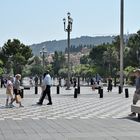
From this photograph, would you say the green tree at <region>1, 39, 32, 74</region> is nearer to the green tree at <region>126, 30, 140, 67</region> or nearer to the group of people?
the green tree at <region>126, 30, 140, 67</region>

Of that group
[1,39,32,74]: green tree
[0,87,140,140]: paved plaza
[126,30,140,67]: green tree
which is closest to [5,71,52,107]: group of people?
[0,87,140,140]: paved plaza

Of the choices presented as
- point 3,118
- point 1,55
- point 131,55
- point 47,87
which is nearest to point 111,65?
point 131,55

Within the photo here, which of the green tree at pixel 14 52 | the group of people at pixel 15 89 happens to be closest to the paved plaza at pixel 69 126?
the group of people at pixel 15 89

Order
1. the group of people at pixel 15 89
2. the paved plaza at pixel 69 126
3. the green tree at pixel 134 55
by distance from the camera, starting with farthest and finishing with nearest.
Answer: the green tree at pixel 134 55 → the group of people at pixel 15 89 → the paved plaza at pixel 69 126

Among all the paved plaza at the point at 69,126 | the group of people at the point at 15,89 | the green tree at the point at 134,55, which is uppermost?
the green tree at the point at 134,55

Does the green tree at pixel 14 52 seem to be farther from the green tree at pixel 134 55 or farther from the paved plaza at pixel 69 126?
the paved plaza at pixel 69 126

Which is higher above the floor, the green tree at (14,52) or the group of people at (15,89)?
the green tree at (14,52)

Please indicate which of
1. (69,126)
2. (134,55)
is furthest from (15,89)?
(134,55)

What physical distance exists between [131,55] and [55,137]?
277 ft

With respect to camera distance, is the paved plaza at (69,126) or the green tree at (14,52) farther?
the green tree at (14,52)

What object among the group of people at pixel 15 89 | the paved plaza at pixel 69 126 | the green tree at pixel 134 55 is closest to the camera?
the paved plaza at pixel 69 126

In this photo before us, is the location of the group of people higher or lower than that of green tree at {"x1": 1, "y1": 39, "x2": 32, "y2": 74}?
lower

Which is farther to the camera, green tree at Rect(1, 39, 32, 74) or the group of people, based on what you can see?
green tree at Rect(1, 39, 32, 74)

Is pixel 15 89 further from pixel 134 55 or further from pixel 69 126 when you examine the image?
pixel 134 55
